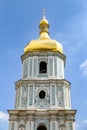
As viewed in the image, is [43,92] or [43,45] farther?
[43,45]

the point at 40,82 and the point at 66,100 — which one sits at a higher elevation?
the point at 40,82

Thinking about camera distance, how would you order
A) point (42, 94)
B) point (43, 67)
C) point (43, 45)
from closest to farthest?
point (42, 94), point (43, 67), point (43, 45)

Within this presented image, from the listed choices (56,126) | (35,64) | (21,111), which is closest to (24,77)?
(35,64)

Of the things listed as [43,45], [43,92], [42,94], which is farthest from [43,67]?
[42,94]

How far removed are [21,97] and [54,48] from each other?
6016 millimetres

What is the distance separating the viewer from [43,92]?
27.9 meters

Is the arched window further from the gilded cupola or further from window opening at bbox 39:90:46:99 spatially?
window opening at bbox 39:90:46:99

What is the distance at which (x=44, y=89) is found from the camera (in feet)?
91.8

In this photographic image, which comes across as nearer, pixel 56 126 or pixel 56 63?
pixel 56 126

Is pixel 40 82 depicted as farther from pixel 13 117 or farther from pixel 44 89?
pixel 13 117

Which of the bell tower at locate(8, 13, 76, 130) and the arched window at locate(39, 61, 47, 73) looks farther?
the arched window at locate(39, 61, 47, 73)

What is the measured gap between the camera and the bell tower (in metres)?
26.1

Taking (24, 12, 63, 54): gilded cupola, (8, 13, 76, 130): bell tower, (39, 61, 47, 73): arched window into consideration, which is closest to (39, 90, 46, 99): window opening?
(8, 13, 76, 130): bell tower

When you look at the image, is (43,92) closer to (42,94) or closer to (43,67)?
(42,94)
